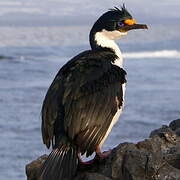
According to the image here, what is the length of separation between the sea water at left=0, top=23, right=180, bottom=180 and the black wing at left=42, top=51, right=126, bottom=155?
3873mm

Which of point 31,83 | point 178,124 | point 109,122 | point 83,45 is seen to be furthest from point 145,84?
point 109,122

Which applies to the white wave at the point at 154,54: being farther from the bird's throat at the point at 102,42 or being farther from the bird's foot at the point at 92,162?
the bird's foot at the point at 92,162

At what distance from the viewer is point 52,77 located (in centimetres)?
1712

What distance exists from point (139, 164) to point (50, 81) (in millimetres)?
10567

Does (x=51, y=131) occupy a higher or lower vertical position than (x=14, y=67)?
higher

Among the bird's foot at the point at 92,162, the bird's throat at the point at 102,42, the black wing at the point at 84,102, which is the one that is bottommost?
the bird's foot at the point at 92,162

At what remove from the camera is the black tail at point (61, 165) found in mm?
6324

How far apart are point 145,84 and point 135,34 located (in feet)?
33.6

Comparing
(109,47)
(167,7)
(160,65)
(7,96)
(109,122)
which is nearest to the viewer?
(109,122)

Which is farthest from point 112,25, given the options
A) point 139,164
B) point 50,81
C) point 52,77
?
point 52,77

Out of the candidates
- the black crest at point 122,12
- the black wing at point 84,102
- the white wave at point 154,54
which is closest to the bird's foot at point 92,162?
the black wing at point 84,102

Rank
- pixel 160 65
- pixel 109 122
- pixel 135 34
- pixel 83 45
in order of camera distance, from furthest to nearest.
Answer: pixel 135 34
pixel 83 45
pixel 160 65
pixel 109 122

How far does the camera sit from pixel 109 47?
733 centimetres

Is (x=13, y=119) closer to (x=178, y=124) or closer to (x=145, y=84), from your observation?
(x=145, y=84)
